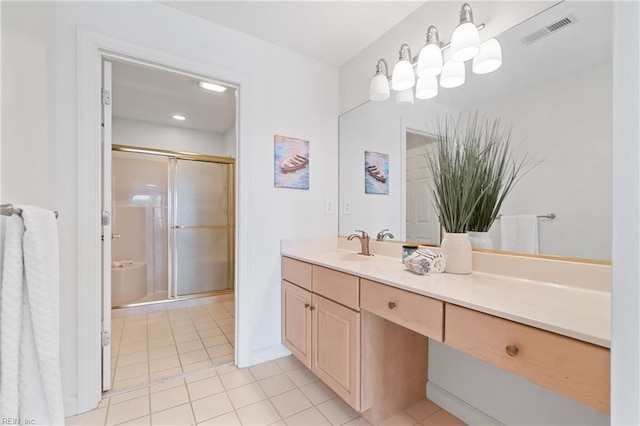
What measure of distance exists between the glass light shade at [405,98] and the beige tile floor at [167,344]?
214 cm

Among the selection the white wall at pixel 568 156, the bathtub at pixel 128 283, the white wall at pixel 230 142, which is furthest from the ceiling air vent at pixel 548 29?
the bathtub at pixel 128 283

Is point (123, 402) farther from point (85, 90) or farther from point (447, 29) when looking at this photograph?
point (447, 29)

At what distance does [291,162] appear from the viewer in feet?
6.84

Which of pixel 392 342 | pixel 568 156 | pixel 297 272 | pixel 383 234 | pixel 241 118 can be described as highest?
pixel 241 118

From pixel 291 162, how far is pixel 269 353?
142 cm

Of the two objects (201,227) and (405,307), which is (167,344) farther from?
(405,307)

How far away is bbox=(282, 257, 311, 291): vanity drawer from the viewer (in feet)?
5.69

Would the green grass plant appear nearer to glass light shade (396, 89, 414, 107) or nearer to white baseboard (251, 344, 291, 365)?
glass light shade (396, 89, 414, 107)

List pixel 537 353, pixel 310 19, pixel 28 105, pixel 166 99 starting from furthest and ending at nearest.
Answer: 1. pixel 166 99
2. pixel 310 19
3. pixel 28 105
4. pixel 537 353

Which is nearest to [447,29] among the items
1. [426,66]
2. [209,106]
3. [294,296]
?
[426,66]

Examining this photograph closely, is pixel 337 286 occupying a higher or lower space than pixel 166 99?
lower

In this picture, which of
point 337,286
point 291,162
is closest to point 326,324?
point 337,286

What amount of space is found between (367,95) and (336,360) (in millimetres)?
1795

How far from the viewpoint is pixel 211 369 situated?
187cm
